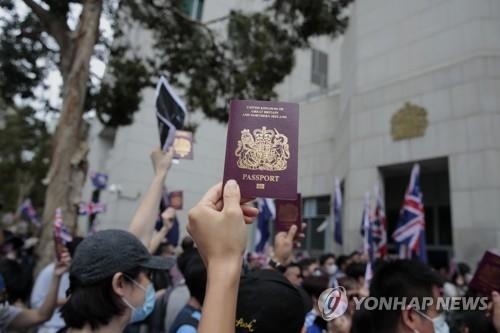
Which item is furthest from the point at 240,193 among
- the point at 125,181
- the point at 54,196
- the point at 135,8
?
the point at 125,181

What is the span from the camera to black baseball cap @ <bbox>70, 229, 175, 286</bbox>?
175 centimetres

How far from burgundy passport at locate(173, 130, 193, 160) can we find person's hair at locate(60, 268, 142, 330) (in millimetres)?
1207

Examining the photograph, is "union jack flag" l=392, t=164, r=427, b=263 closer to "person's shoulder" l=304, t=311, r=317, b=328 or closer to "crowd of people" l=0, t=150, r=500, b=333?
"crowd of people" l=0, t=150, r=500, b=333

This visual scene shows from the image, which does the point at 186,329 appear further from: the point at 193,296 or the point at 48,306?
the point at 48,306

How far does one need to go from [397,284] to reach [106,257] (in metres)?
1.43

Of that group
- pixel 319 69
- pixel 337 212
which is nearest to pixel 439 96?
pixel 337 212

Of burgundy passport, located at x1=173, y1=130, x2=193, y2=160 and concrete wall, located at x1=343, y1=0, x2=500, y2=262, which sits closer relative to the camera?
burgundy passport, located at x1=173, y1=130, x2=193, y2=160

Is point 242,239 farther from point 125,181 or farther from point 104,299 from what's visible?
point 125,181

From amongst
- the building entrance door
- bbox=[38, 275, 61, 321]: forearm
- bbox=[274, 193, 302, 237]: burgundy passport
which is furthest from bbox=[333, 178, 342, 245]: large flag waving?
bbox=[38, 275, 61, 321]: forearm

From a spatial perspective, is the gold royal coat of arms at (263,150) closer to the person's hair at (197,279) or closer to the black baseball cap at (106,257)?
the black baseball cap at (106,257)

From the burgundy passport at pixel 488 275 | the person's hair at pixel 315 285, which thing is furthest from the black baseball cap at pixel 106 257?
the burgundy passport at pixel 488 275

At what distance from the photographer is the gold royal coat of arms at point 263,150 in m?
1.16

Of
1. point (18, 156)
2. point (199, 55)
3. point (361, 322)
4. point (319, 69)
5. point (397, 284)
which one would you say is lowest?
point (361, 322)

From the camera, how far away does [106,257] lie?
1.79 meters
